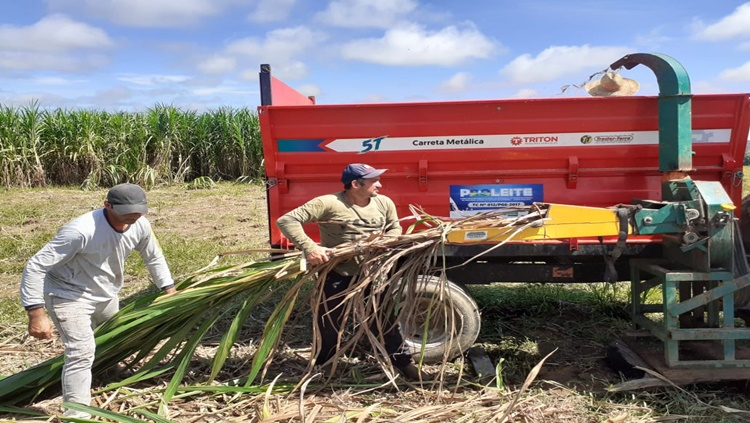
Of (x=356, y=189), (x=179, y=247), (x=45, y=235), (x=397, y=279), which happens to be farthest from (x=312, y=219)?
(x=45, y=235)

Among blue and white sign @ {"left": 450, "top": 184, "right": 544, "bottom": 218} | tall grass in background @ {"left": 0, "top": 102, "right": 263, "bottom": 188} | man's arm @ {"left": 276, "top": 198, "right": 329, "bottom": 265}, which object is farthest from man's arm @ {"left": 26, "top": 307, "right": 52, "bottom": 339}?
tall grass in background @ {"left": 0, "top": 102, "right": 263, "bottom": 188}

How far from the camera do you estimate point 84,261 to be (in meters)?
3.60

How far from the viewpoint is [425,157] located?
4.65 metres

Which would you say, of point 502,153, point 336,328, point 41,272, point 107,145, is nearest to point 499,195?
point 502,153

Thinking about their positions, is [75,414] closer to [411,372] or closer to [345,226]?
[345,226]

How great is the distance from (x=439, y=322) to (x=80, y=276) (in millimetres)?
2448

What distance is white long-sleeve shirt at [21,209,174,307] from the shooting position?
3.39 m

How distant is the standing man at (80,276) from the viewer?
3391 millimetres

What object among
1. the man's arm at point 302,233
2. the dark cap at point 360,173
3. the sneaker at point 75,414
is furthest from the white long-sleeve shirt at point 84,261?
the dark cap at point 360,173

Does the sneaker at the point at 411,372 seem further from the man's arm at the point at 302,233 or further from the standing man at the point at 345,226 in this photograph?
the man's arm at the point at 302,233

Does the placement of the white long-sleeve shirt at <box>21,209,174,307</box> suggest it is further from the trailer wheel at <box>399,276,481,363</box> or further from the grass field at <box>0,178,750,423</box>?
the trailer wheel at <box>399,276,481,363</box>

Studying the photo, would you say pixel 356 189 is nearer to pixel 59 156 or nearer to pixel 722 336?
pixel 722 336

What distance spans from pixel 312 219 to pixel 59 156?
549 inches

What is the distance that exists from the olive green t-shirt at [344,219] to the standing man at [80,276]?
37.5 inches
